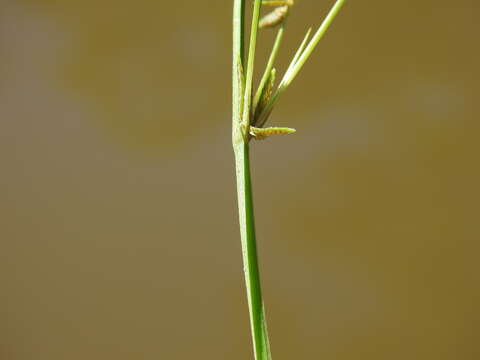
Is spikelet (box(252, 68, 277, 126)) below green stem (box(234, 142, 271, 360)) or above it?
above

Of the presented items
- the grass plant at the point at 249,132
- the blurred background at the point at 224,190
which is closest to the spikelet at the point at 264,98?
the grass plant at the point at 249,132

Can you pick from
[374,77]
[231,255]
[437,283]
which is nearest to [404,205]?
[437,283]

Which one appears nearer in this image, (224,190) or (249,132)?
(249,132)

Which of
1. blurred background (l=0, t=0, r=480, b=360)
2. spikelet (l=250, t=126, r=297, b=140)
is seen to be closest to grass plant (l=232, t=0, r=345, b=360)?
spikelet (l=250, t=126, r=297, b=140)

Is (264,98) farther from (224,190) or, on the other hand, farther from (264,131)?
(224,190)

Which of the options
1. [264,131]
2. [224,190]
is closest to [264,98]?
[264,131]

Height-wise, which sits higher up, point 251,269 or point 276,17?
point 276,17

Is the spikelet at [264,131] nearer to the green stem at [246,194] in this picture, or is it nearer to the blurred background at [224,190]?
the green stem at [246,194]

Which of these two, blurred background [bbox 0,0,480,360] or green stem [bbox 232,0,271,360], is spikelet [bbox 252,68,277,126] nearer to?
green stem [bbox 232,0,271,360]

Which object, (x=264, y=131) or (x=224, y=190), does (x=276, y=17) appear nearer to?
(x=264, y=131)
